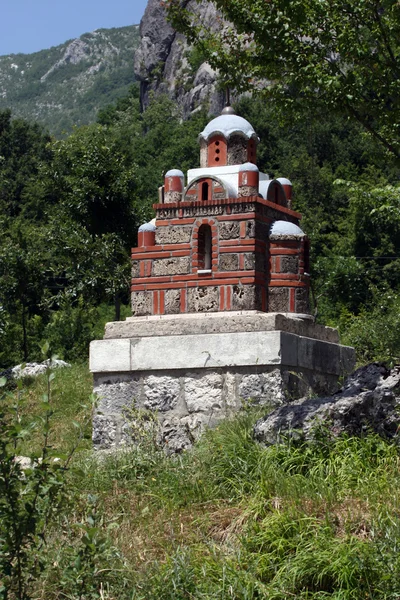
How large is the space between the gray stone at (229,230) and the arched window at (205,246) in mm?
155

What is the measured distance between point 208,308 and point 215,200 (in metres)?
0.98

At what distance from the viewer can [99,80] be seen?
124 m

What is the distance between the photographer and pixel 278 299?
834 cm

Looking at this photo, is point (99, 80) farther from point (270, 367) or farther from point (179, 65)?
point (270, 367)

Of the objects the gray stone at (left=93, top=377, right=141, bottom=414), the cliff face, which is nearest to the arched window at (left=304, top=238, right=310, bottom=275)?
the gray stone at (left=93, top=377, right=141, bottom=414)

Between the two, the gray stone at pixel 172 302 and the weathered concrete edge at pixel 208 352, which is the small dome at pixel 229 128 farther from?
the weathered concrete edge at pixel 208 352

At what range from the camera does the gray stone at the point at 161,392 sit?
789 centimetres

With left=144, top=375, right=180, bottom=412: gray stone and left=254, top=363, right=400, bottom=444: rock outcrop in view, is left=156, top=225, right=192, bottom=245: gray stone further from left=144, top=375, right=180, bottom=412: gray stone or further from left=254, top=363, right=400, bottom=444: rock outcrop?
left=254, top=363, right=400, bottom=444: rock outcrop

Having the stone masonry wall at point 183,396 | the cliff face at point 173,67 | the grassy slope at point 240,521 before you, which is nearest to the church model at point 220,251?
the stone masonry wall at point 183,396

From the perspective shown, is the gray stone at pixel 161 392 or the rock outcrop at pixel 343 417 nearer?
the rock outcrop at pixel 343 417

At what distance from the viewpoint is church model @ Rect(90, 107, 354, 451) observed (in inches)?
303

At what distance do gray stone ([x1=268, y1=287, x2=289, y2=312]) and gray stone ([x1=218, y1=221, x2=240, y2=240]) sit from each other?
0.61 meters

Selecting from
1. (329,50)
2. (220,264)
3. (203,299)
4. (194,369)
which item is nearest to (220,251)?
(220,264)

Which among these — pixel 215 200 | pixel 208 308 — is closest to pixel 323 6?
pixel 215 200
